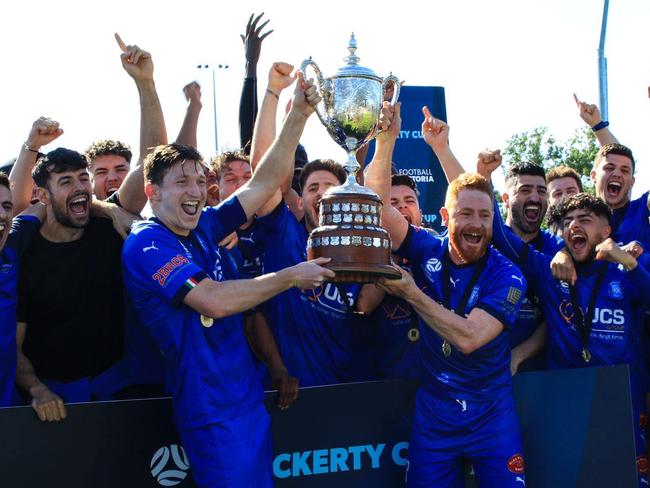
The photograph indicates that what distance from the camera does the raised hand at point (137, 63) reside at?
4637mm

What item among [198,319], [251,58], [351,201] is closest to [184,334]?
[198,319]

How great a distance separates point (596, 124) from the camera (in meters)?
6.57

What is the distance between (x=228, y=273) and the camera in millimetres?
4328

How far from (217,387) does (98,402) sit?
74 cm

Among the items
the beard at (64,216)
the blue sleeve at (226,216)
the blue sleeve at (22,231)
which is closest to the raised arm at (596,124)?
the blue sleeve at (226,216)

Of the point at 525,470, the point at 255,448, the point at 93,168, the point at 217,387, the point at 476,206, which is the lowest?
the point at 525,470

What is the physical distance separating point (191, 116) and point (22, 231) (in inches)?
65.9

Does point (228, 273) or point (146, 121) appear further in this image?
point (146, 121)

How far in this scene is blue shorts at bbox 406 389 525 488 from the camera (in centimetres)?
415

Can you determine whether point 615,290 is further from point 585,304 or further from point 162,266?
point 162,266

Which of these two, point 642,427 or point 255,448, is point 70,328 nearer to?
point 255,448

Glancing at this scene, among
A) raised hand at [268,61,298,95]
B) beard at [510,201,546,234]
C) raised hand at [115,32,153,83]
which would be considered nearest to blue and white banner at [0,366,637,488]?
beard at [510,201,546,234]

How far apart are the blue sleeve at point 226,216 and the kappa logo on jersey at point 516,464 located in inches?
76.3

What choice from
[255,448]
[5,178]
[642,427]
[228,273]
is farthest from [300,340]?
[642,427]
